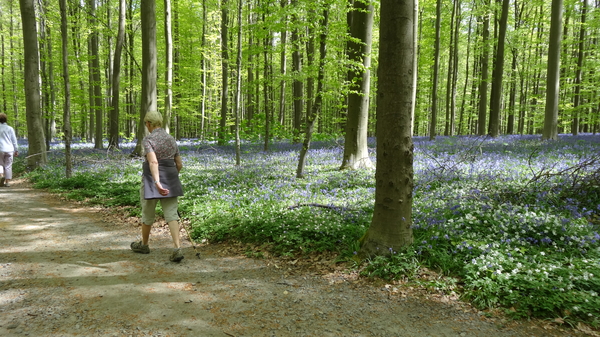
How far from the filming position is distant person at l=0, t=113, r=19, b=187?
33.2 feet

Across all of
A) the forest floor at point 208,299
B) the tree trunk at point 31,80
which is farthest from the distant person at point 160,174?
the tree trunk at point 31,80

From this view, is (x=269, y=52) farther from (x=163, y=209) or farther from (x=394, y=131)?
(x=394, y=131)

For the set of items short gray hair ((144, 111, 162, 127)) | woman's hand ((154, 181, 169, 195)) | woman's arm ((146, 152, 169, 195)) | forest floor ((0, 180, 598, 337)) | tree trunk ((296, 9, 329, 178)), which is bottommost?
forest floor ((0, 180, 598, 337))

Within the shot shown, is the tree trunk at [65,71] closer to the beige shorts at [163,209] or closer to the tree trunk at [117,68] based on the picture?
the tree trunk at [117,68]

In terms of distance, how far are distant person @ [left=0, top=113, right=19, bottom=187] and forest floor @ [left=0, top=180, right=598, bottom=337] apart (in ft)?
20.9

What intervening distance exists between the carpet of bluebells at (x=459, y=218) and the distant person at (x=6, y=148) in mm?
1725

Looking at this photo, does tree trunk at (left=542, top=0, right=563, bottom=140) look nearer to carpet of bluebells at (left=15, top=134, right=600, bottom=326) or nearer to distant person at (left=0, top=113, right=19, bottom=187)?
carpet of bluebells at (left=15, top=134, right=600, bottom=326)

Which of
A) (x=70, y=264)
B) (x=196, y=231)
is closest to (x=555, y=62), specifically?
(x=196, y=231)

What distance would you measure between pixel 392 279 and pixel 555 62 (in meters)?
15.7

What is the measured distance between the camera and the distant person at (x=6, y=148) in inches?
399

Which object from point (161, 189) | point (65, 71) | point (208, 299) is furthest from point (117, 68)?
point (208, 299)

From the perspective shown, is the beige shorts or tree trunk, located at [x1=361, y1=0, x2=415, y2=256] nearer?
tree trunk, located at [x1=361, y1=0, x2=415, y2=256]

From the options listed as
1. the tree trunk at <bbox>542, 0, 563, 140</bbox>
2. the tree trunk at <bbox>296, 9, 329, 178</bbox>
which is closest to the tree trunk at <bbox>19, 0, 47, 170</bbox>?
the tree trunk at <bbox>296, 9, 329, 178</bbox>

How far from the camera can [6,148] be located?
10266 mm
